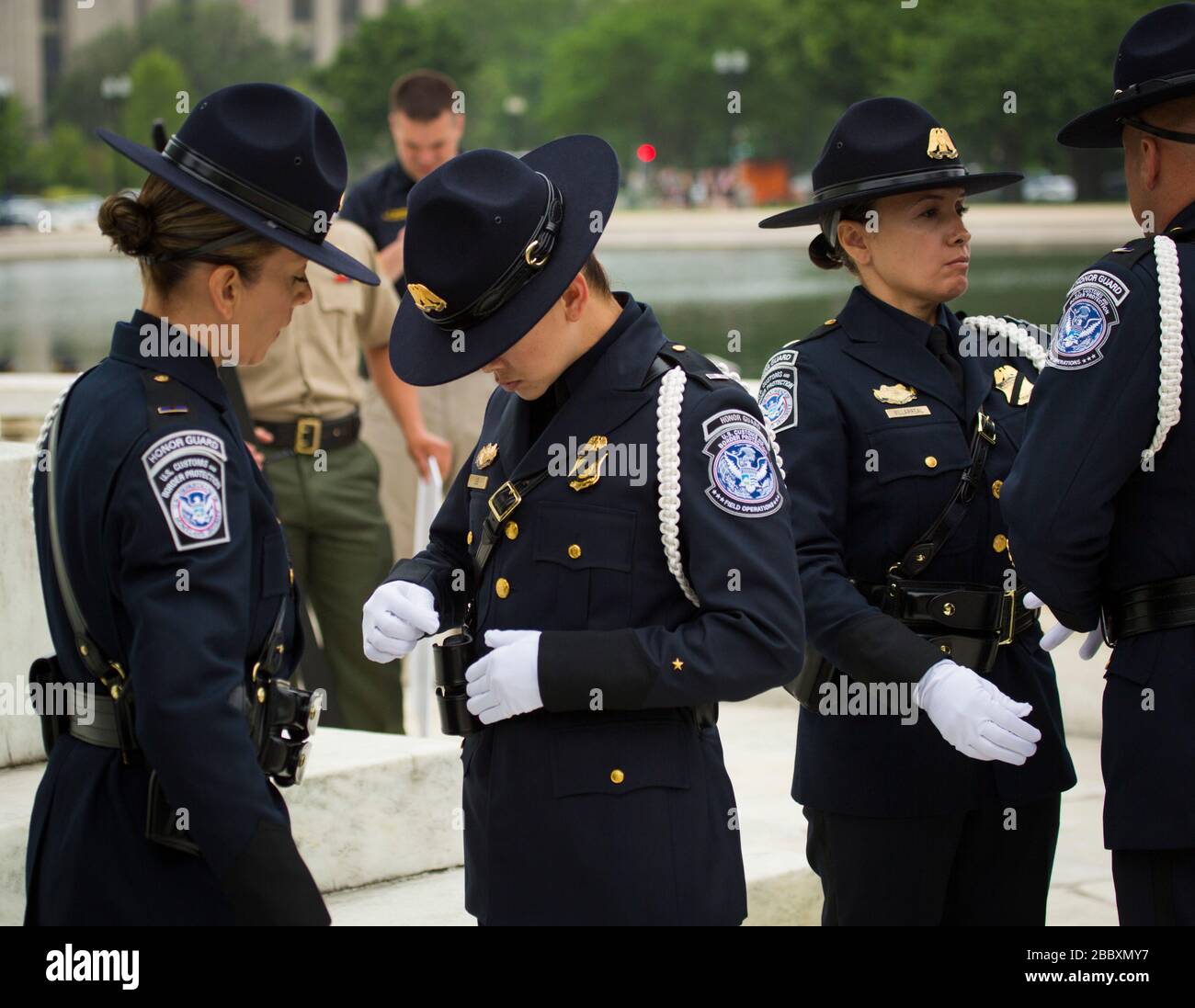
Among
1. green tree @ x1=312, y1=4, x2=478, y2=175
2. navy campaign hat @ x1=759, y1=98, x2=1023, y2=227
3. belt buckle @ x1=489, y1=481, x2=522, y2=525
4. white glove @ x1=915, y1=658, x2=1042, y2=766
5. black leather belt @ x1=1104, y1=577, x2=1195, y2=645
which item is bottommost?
white glove @ x1=915, y1=658, x2=1042, y2=766

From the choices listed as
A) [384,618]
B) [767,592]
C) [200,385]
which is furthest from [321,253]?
[767,592]

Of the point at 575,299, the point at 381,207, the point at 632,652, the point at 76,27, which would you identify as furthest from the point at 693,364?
the point at 76,27

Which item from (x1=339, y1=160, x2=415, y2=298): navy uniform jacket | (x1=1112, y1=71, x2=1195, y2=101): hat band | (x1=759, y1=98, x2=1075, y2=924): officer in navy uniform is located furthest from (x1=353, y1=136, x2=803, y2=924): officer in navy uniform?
(x1=339, y1=160, x2=415, y2=298): navy uniform jacket

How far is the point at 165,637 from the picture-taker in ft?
7.64

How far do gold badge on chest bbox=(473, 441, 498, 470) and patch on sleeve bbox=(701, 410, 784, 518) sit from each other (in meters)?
0.45

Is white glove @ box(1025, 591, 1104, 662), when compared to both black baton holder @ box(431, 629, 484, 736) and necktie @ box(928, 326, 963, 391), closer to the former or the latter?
necktie @ box(928, 326, 963, 391)

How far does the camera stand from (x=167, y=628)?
2.33m

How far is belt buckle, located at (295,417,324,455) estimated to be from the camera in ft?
19.7

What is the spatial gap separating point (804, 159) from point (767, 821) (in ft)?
234

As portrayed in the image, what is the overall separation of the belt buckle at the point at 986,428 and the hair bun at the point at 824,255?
1.77 ft

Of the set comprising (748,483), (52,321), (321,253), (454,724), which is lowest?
(454,724)
